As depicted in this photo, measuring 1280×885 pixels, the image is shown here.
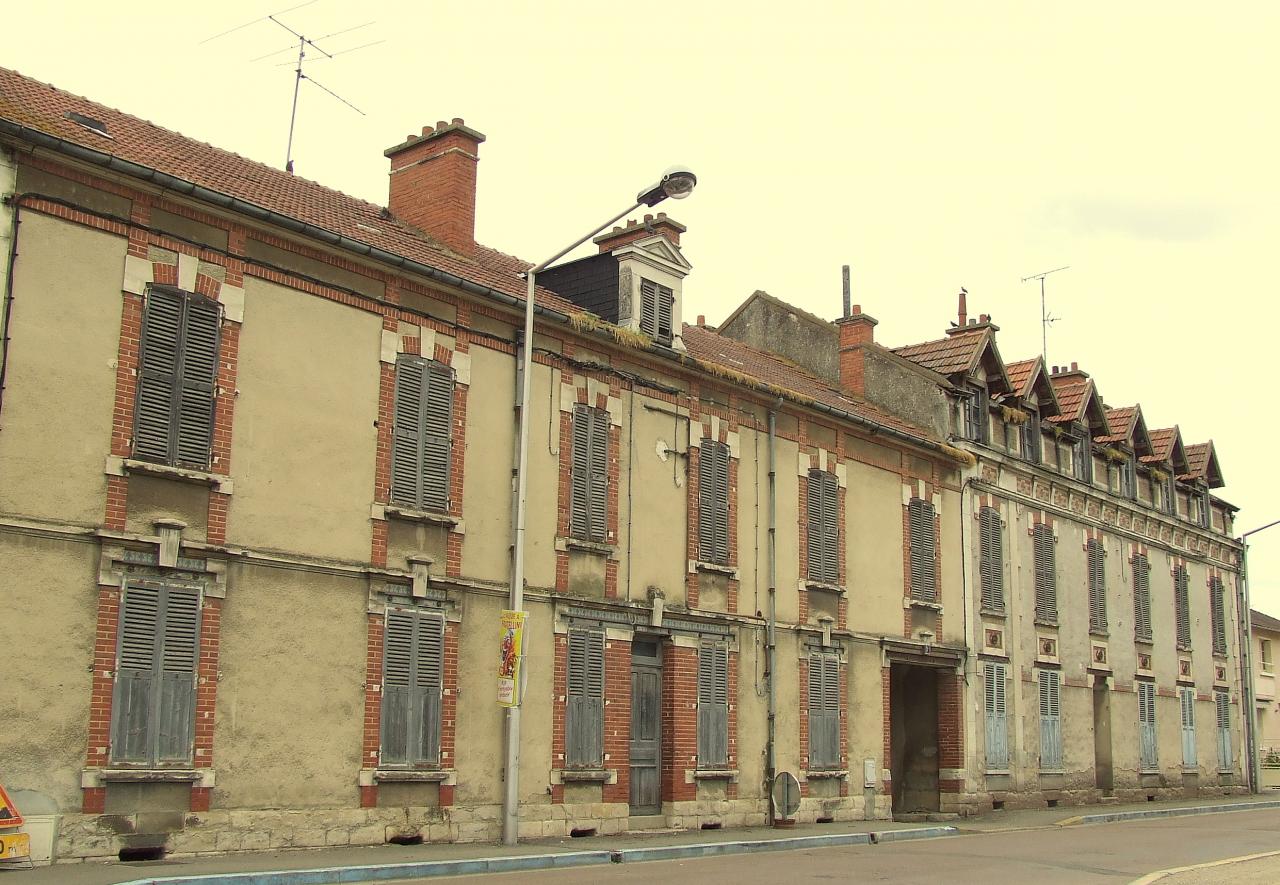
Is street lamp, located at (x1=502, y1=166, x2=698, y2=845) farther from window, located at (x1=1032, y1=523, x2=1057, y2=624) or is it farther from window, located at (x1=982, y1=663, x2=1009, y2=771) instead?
window, located at (x1=1032, y1=523, x2=1057, y2=624)

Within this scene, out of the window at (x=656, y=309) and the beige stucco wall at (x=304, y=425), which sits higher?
the window at (x=656, y=309)

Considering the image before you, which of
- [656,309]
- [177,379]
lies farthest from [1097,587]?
[177,379]

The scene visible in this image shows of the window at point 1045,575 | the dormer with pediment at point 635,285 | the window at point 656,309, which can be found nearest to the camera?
the dormer with pediment at point 635,285

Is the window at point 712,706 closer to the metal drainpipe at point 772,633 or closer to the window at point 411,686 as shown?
the metal drainpipe at point 772,633

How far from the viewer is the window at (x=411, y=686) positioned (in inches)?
714

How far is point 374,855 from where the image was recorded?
16344mm

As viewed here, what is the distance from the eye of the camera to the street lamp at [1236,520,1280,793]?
137 feet

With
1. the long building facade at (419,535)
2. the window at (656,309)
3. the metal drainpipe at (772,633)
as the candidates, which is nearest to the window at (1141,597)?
the long building facade at (419,535)

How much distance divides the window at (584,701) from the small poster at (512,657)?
2426mm

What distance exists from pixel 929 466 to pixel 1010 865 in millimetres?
12465

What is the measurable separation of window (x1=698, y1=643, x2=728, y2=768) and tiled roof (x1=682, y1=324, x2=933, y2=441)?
16.1ft

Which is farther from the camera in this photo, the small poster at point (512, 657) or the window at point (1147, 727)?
the window at point (1147, 727)

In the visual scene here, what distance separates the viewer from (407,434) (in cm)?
1883

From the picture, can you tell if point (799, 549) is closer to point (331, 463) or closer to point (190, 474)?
point (331, 463)
